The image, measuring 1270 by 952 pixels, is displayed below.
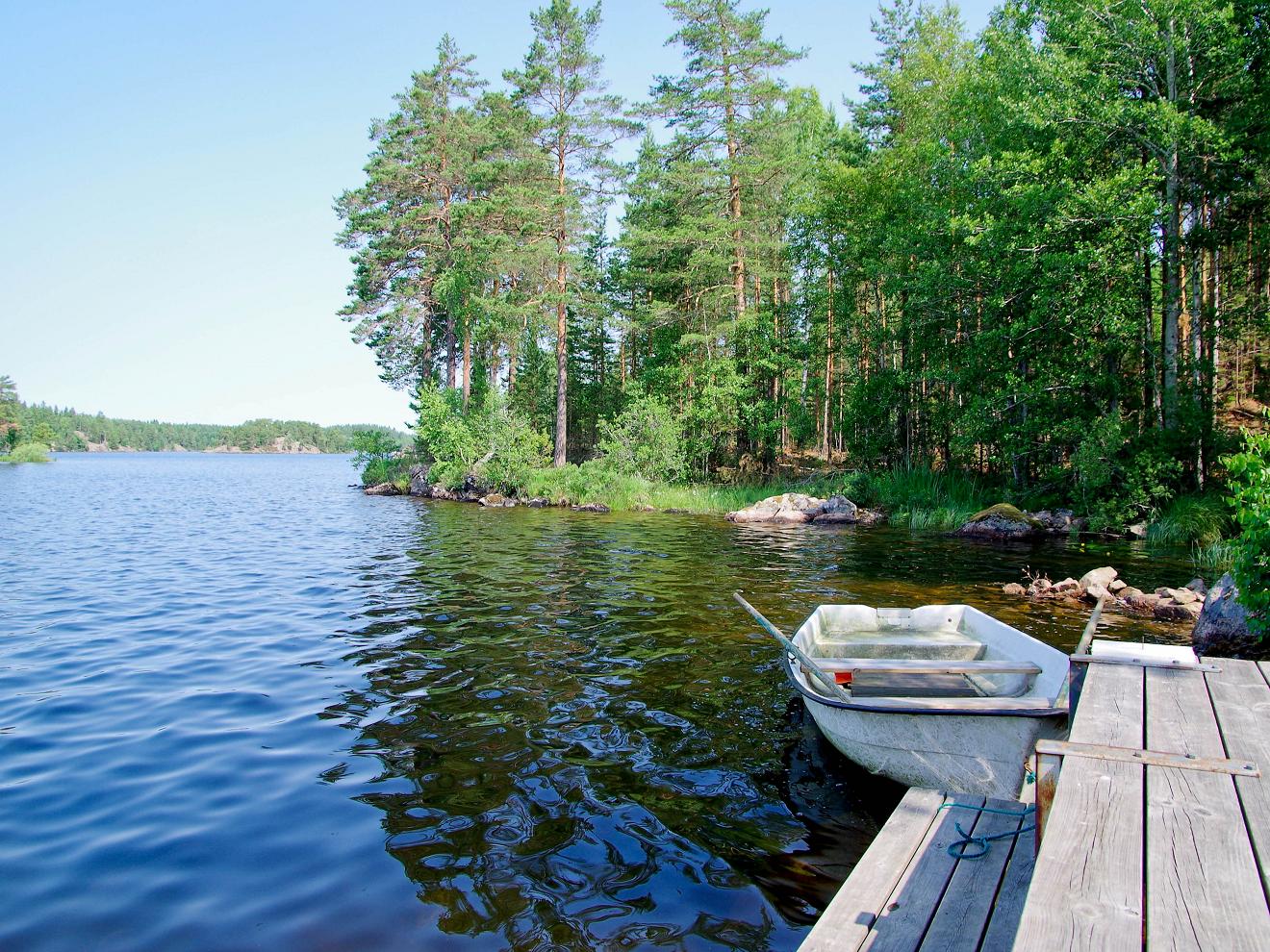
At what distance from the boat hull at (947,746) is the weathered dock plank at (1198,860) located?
1.38 metres

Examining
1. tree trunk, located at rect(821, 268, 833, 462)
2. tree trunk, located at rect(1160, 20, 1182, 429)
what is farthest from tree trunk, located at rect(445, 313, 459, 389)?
tree trunk, located at rect(1160, 20, 1182, 429)

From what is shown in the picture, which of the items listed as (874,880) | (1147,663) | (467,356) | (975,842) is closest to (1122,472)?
(1147,663)

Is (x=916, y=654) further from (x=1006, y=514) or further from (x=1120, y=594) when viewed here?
(x=1006, y=514)

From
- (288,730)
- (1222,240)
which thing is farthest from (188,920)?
(1222,240)

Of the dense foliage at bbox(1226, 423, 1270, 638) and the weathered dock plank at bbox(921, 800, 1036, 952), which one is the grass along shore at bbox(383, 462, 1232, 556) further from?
the weathered dock plank at bbox(921, 800, 1036, 952)

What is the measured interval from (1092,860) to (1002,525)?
1778 centimetres

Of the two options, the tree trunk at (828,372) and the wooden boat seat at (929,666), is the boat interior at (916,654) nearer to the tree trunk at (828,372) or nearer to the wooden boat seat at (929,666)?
the wooden boat seat at (929,666)

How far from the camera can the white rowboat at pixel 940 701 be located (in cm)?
420

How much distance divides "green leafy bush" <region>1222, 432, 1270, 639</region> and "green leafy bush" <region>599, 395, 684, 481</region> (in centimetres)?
2266

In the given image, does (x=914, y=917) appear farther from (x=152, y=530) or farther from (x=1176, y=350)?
(x=152, y=530)

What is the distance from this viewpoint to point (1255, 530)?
19.5 ft

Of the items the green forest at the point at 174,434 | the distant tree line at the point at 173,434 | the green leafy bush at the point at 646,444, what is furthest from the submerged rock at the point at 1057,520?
the green forest at the point at 174,434

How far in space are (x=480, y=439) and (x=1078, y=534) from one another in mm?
21208

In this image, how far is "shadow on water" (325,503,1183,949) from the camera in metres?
3.76
